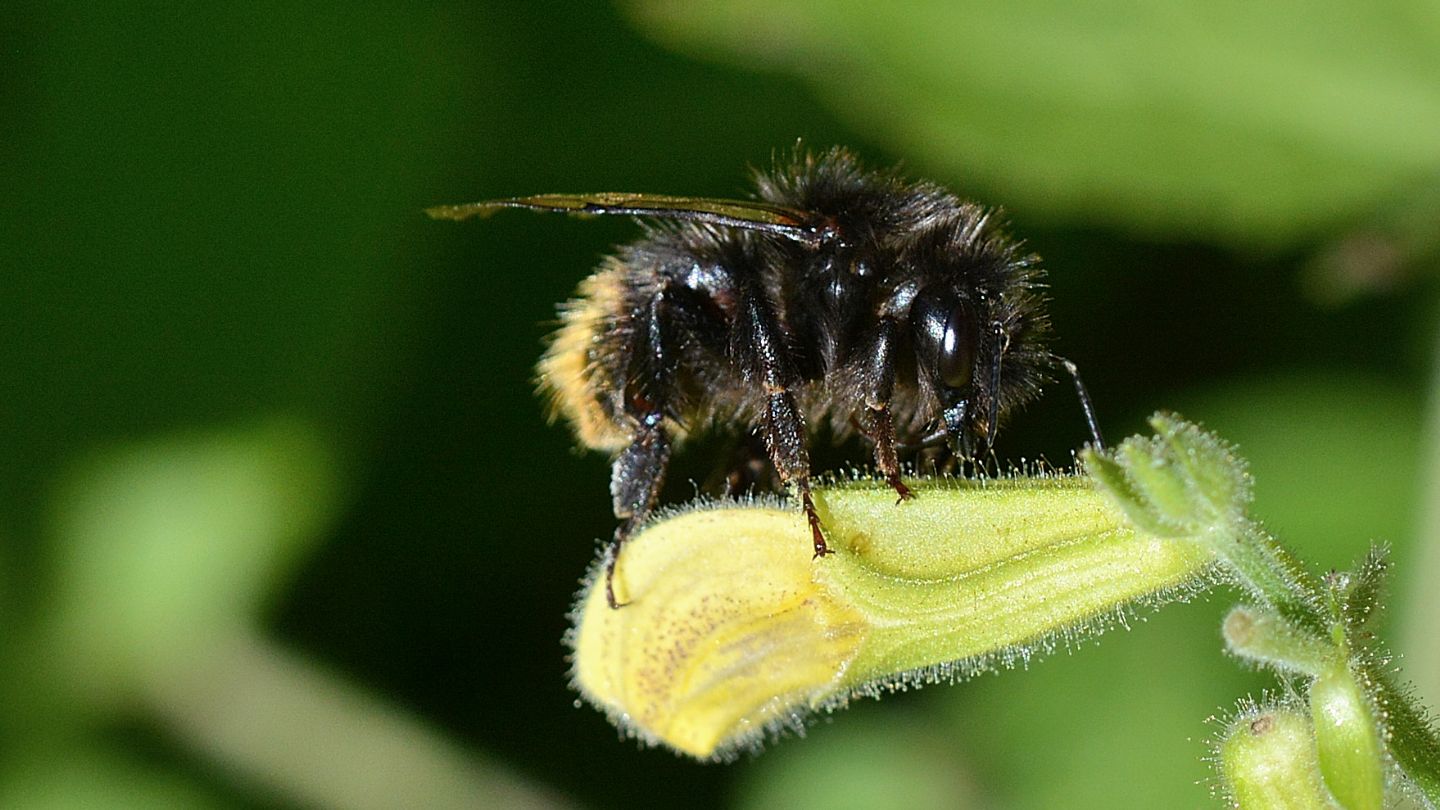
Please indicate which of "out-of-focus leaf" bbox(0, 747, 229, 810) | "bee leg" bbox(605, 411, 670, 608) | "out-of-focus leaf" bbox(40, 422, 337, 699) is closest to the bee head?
Answer: "bee leg" bbox(605, 411, 670, 608)

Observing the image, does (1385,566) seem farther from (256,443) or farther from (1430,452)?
(256,443)

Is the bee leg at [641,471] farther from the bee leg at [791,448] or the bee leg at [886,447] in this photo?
the bee leg at [886,447]

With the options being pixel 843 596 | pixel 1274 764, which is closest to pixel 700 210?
pixel 843 596

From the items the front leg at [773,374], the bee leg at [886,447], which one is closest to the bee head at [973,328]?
the bee leg at [886,447]

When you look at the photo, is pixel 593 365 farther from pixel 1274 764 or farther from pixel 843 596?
pixel 1274 764

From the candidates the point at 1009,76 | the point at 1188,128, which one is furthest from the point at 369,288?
the point at 1188,128

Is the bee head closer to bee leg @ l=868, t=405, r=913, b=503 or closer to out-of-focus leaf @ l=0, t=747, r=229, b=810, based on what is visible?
bee leg @ l=868, t=405, r=913, b=503
